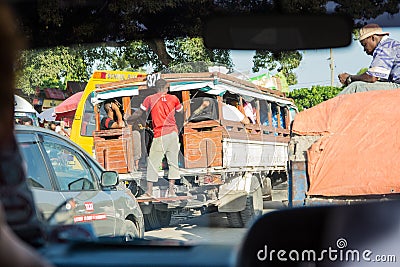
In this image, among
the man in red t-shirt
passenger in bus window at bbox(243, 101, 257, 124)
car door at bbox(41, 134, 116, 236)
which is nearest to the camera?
car door at bbox(41, 134, 116, 236)

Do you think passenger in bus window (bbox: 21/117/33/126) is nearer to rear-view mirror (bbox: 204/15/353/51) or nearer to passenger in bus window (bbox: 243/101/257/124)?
rear-view mirror (bbox: 204/15/353/51)

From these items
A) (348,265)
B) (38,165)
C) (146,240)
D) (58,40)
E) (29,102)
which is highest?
(58,40)

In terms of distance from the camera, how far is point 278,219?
184 cm

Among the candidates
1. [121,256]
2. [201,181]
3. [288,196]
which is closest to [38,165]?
[121,256]

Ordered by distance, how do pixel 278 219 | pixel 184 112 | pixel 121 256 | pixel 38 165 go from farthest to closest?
pixel 184 112, pixel 38 165, pixel 278 219, pixel 121 256

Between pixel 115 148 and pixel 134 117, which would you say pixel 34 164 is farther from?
pixel 134 117

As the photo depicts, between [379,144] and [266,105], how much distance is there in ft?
3.91

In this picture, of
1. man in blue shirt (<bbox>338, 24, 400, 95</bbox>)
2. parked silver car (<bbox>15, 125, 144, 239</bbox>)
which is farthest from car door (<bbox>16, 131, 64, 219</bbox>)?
man in blue shirt (<bbox>338, 24, 400, 95</bbox>)

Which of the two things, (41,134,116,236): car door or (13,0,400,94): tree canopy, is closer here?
(41,134,116,236): car door

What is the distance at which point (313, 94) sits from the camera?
12.6ft

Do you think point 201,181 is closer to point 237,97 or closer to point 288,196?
point 237,97

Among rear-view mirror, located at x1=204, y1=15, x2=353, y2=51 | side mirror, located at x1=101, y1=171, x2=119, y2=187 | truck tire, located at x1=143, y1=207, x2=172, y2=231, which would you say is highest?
rear-view mirror, located at x1=204, y1=15, x2=353, y2=51

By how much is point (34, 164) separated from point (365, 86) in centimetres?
223

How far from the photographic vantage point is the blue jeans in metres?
3.65
